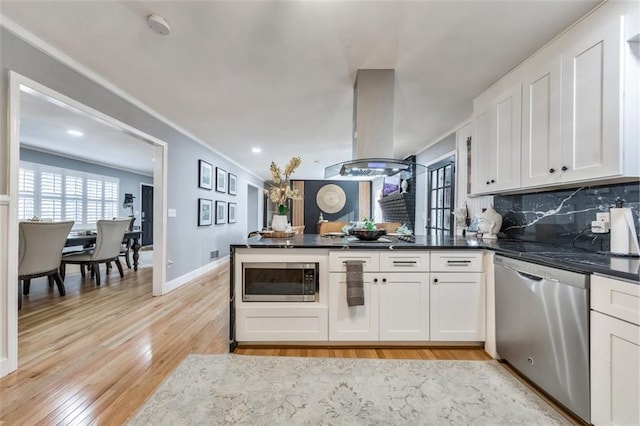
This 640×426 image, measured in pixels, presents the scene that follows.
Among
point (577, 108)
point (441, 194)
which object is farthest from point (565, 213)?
point (441, 194)

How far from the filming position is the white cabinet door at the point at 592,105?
148 centimetres

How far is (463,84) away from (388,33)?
44.5 inches

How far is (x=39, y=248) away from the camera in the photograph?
3.13 metres

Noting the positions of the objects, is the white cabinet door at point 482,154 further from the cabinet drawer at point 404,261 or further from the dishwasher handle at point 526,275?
the cabinet drawer at point 404,261

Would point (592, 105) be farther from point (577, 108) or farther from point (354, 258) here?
point (354, 258)

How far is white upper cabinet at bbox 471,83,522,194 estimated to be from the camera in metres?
2.20

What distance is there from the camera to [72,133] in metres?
4.30

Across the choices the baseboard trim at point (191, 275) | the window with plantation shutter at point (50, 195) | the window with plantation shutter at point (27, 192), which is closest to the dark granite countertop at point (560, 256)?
the baseboard trim at point (191, 275)

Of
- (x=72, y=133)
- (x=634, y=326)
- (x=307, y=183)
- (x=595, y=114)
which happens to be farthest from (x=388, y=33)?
(x=307, y=183)

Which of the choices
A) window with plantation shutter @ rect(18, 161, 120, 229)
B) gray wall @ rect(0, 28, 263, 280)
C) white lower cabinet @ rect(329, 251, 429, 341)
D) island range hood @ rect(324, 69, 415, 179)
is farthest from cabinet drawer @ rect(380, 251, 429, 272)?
window with plantation shutter @ rect(18, 161, 120, 229)

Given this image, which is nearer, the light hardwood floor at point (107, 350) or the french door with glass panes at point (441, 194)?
the light hardwood floor at point (107, 350)

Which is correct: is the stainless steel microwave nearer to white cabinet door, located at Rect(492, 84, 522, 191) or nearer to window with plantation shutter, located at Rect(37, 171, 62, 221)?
white cabinet door, located at Rect(492, 84, 522, 191)

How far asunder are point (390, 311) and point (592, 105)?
188 cm

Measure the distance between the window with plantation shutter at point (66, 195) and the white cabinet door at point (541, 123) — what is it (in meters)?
7.37
